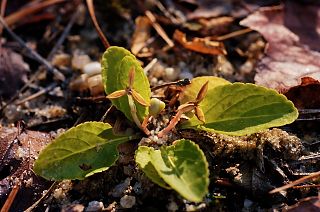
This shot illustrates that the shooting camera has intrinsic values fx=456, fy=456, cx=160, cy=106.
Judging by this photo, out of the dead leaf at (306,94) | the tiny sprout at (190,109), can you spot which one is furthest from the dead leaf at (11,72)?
the dead leaf at (306,94)

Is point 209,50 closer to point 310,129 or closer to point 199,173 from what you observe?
point 310,129

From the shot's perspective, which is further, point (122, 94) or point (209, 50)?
point (209, 50)

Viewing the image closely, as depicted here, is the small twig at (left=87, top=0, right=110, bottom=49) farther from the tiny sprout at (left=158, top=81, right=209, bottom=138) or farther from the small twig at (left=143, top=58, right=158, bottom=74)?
the tiny sprout at (left=158, top=81, right=209, bottom=138)

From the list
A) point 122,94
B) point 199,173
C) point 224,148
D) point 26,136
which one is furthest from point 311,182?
point 26,136

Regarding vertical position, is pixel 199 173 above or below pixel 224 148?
above

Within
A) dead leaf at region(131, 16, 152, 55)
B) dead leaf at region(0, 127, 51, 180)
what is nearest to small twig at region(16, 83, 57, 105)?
dead leaf at region(0, 127, 51, 180)

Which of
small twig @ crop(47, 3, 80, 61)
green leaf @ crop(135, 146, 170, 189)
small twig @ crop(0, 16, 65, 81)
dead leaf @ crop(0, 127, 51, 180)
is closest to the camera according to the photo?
green leaf @ crop(135, 146, 170, 189)

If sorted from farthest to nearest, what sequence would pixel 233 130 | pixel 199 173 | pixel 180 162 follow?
pixel 233 130
pixel 180 162
pixel 199 173
